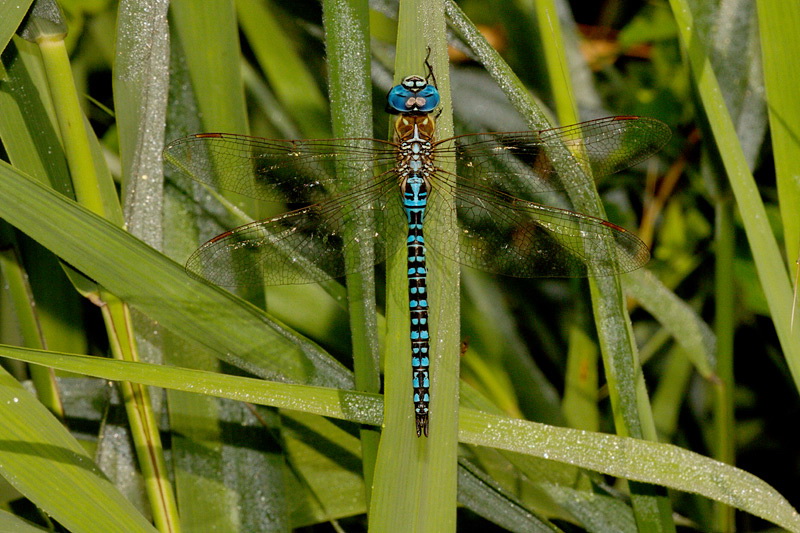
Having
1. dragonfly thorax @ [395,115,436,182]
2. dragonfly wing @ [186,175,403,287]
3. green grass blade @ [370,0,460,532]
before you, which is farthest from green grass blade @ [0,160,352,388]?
dragonfly thorax @ [395,115,436,182]

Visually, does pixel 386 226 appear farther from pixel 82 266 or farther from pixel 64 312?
pixel 64 312

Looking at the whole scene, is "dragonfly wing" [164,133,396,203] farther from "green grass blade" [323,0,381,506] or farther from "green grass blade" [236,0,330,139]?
"green grass blade" [236,0,330,139]

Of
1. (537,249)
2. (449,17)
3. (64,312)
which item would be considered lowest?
(64,312)

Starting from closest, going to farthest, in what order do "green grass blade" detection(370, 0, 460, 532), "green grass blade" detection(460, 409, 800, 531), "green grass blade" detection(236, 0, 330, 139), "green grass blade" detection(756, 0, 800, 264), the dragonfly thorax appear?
"green grass blade" detection(370, 0, 460, 532) < "green grass blade" detection(460, 409, 800, 531) < "green grass blade" detection(756, 0, 800, 264) < the dragonfly thorax < "green grass blade" detection(236, 0, 330, 139)

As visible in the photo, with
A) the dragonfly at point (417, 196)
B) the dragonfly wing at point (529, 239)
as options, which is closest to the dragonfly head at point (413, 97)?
the dragonfly at point (417, 196)

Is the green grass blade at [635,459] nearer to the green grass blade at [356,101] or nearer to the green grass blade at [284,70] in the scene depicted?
the green grass blade at [356,101]

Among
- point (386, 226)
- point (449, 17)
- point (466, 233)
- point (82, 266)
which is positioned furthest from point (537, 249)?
point (82, 266)
